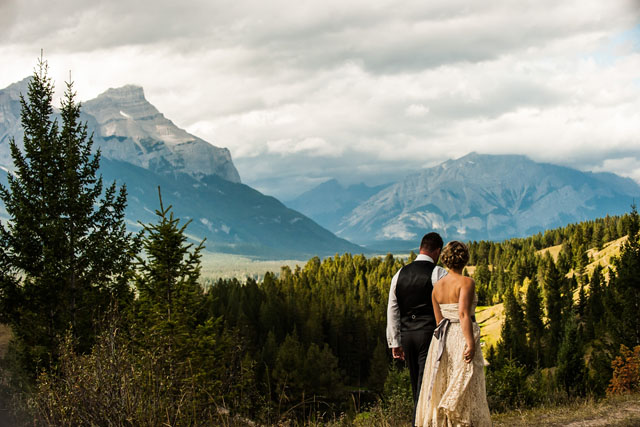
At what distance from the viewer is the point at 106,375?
6.84 meters

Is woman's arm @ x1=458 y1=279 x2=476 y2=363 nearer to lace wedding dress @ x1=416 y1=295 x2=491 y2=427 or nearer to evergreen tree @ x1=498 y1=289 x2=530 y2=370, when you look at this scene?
lace wedding dress @ x1=416 y1=295 x2=491 y2=427

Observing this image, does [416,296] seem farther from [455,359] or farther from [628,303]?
[628,303]

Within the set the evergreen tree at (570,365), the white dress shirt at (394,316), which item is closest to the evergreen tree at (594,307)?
the evergreen tree at (570,365)

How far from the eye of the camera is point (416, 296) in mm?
8102

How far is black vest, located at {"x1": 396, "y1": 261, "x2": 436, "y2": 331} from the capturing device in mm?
8070

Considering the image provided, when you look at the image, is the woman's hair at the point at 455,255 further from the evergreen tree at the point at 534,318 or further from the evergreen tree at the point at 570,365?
the evergreen tree at the point at 534,318

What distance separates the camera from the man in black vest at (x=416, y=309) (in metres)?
8.05

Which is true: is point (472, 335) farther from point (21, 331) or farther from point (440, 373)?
point (21, 331)

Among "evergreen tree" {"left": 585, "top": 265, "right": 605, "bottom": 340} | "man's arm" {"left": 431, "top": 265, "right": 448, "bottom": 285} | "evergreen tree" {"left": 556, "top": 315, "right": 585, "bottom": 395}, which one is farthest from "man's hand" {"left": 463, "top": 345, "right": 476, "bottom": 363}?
"evergreen tree" {"left": 585, "top": 265, "right": 605, "bottom": 340}

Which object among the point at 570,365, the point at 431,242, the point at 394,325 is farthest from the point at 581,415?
the point at 570,365

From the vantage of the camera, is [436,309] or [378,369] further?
[378,369]

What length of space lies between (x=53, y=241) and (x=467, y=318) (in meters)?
18.1

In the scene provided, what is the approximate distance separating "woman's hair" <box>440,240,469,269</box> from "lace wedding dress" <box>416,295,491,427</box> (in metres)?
0.54

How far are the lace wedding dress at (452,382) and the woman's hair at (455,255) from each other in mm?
535
